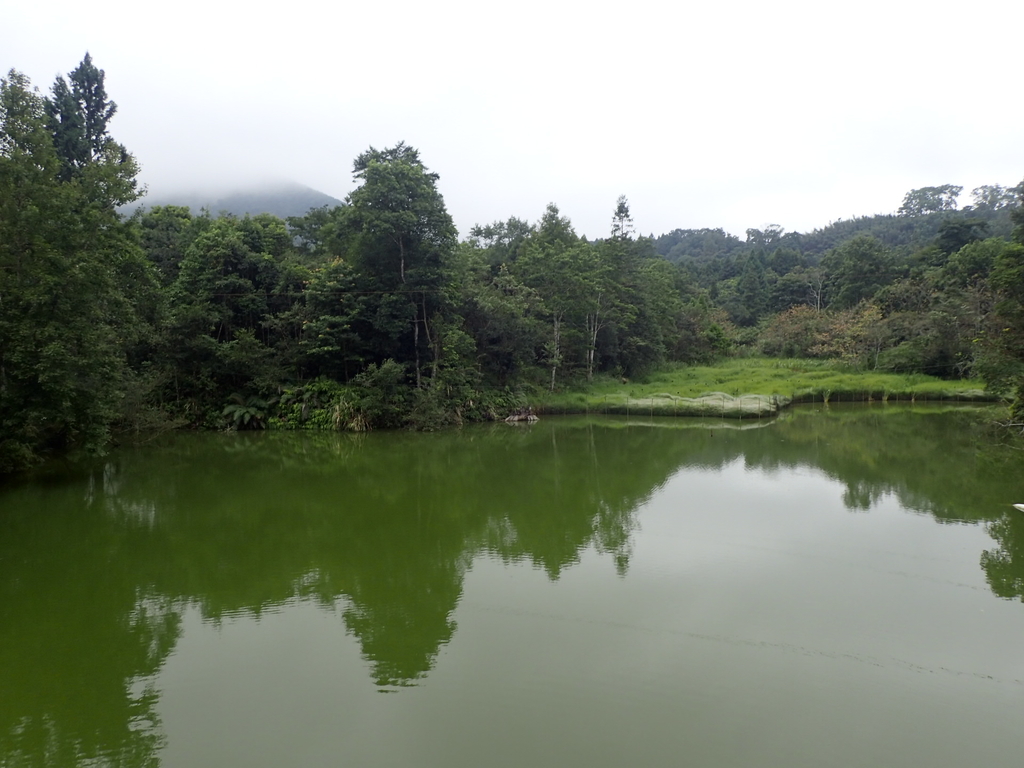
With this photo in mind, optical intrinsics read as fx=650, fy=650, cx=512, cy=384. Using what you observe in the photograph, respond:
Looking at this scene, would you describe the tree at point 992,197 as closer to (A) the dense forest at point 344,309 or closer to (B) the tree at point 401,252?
(A) the dense forest at point 344,309

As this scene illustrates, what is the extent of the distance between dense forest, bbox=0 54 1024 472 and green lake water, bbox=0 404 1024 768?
3.05 meters

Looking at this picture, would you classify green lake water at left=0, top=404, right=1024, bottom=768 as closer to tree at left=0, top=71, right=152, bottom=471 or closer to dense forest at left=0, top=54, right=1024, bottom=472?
tree at left=0, top=71, right=152, bottom=471

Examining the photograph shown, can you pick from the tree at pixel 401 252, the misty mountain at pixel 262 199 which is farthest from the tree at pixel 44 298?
the misty mountain at pixel 262 199

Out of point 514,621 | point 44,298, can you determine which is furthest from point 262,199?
point 514,621

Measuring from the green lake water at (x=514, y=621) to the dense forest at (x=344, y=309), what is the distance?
3.05m

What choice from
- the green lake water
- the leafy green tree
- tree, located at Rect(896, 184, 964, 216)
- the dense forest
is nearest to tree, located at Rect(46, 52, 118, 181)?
the dense forest

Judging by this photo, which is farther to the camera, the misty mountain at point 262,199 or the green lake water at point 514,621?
Answer: the misty mountain at point 262,199

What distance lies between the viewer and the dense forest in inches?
404

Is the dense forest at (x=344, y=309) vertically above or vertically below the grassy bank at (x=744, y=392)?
above

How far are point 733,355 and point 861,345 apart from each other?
7247mm

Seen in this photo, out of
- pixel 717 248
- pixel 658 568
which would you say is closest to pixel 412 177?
pixel 658 568

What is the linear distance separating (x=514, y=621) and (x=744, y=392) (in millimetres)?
20009

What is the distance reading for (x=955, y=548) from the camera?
7.46 metres

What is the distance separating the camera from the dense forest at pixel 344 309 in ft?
33.6
